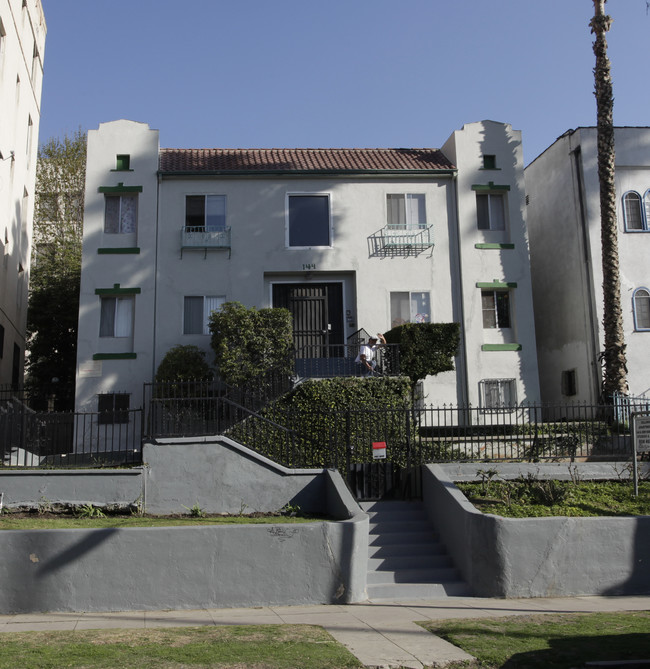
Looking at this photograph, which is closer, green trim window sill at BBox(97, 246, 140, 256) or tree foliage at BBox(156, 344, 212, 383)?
tree foliage at BBox(156, 344, 212, 383)

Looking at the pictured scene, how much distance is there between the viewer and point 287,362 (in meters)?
19.6

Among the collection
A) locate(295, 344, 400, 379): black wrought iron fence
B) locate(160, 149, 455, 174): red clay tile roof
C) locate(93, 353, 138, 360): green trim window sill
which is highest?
locate(160, 149, 455, 174): red clay tile roof

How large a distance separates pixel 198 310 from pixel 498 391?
31.9 feet

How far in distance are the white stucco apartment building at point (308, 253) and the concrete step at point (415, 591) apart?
12.1 meters

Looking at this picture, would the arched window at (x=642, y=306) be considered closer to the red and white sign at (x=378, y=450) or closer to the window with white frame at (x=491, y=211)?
the window with white frame at (x=491, y=211)

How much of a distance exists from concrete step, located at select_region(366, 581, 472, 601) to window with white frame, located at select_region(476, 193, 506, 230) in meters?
15.5

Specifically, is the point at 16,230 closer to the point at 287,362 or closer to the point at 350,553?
the point at 287,362

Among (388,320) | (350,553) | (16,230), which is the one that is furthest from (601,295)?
(16,230)

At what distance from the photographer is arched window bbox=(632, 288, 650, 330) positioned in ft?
76.9

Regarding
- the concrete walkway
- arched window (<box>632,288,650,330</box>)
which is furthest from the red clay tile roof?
the concrete walkway

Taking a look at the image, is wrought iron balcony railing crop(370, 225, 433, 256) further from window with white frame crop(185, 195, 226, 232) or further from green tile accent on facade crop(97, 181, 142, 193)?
green tile accent on facade crop(97, 181, 142, 193)

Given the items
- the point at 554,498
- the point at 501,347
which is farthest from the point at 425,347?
the point at 554,498

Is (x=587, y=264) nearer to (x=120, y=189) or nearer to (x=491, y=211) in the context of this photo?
(x=491, y=211)

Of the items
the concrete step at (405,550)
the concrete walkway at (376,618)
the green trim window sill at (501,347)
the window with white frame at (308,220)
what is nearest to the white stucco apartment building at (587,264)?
the green trim window sill at (501,347)
